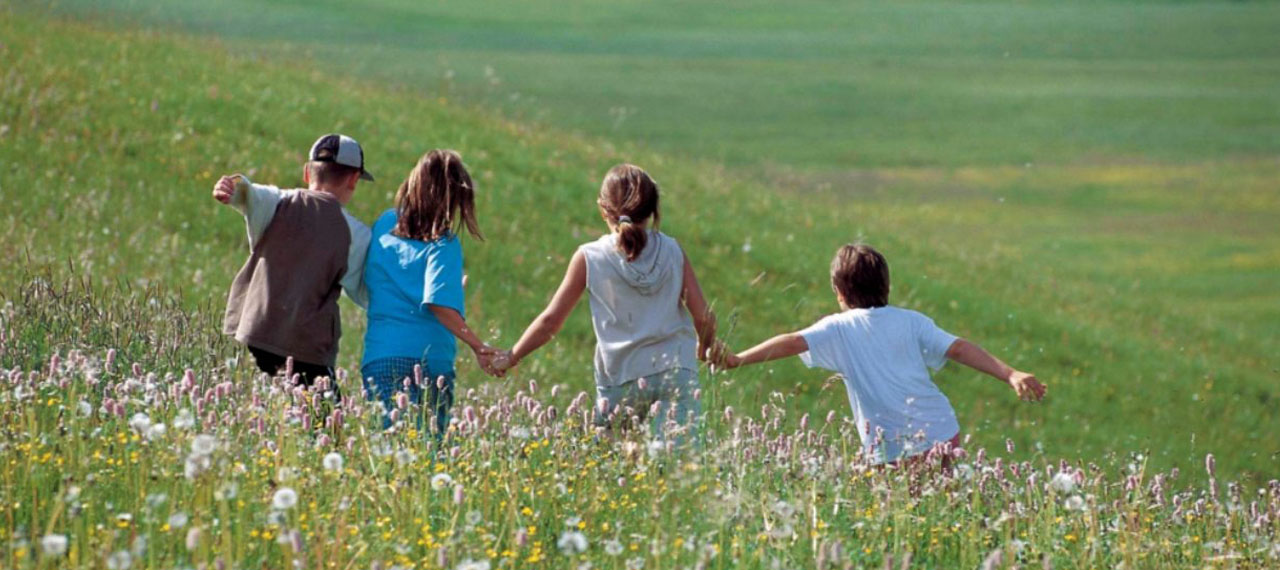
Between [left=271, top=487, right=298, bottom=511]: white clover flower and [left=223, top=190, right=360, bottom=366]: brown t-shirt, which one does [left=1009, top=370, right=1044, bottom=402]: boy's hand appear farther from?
[left=271, top=487, right=298, bottom=511]: white clover flower

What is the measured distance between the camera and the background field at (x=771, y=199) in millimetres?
13398

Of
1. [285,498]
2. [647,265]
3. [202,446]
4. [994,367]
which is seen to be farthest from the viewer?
[647,265]

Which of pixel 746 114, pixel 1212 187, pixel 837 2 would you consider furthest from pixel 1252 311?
pixel 837 2

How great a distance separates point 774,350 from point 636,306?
0.68 metres

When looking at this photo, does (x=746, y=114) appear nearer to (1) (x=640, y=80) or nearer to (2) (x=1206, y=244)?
(1) (x=640, y=80)

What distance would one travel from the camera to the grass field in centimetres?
562

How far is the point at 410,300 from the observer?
7.19m

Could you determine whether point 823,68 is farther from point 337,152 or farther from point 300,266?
point 300,266

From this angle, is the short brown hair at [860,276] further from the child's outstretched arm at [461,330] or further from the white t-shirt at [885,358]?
the child's outstretched arm at [461,330]

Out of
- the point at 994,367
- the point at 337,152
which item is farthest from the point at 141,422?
the point at 994,367

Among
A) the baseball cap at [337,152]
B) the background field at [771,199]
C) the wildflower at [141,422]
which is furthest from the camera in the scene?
the background field at [771,199]

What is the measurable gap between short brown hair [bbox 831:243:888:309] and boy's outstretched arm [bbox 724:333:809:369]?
313mm

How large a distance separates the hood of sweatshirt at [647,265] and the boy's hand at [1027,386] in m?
1.61

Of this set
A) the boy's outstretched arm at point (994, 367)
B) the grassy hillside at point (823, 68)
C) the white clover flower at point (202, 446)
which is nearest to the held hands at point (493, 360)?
the boy's outstretched arm at point (994, 367)
